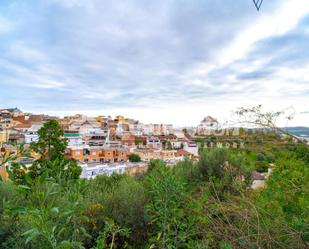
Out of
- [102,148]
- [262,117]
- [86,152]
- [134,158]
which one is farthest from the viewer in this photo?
[102,148]

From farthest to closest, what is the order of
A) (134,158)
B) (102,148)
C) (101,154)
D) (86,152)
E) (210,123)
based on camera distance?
(102,148) < (101,154) < (86,152) < (134,158) < (210,123)

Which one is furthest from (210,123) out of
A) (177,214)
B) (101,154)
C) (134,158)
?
(101,154)

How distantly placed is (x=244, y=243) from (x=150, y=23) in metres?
5.85

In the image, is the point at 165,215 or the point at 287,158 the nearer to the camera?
the point at 165,215

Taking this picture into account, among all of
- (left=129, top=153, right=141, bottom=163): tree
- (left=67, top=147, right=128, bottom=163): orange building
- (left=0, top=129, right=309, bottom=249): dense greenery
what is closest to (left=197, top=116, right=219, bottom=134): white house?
(left=0, top=129, right=309, bottom=249): dense greenery

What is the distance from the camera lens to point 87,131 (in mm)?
30734

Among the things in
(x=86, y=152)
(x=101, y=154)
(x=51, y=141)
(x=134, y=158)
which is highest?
(x=51, y=141)

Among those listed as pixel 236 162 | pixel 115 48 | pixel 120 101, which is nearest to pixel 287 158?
pixel 236 162

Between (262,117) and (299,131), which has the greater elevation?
(262,117)

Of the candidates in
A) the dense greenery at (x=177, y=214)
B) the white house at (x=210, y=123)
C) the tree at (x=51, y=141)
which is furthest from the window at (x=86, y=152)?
the white house at (x=210, y=123)

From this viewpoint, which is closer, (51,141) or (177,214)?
(177,214)

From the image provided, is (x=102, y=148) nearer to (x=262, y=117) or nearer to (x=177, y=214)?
(x=177, y=214)

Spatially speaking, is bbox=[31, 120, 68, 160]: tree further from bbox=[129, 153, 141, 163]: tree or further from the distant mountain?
bbox=[129, 153, 141, 163]: tree

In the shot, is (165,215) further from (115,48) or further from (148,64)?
(148,64)
